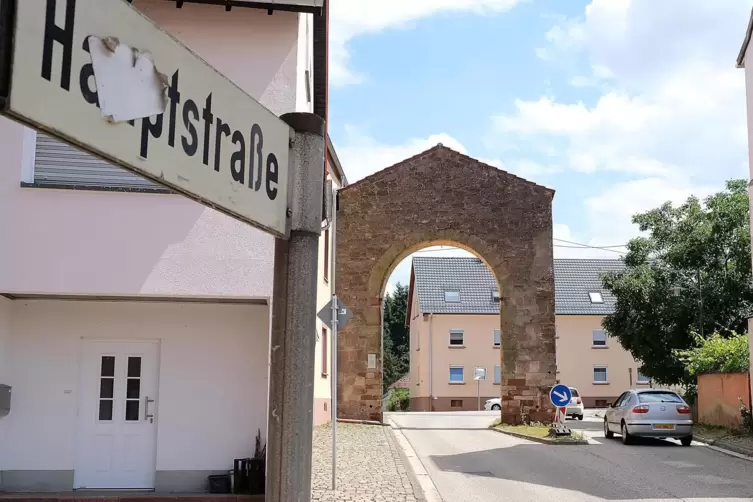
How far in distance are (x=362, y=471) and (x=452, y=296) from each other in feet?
133

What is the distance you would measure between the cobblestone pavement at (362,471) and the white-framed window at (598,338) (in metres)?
34.7

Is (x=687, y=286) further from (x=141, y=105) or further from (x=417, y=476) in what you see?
(x=141, y=105)

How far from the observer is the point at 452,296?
53.5 meters

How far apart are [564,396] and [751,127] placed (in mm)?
7270

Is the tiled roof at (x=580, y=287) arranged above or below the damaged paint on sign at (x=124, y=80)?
above

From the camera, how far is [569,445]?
66.5 ft

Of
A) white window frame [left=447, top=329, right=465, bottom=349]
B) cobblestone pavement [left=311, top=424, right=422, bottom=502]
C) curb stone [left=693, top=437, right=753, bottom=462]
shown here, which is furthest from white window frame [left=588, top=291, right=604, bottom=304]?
cobblestone pavement [left=311, top=424, right=422, bottom=502]

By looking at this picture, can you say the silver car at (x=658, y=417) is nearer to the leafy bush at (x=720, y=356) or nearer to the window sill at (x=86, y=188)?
the leafy bush at (x=720, y=356)

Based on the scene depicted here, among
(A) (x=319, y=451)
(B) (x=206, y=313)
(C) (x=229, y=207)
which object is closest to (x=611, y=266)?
(A) (x=319, y=451)

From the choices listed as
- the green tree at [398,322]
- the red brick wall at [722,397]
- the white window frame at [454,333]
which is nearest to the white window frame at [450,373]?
the white window frame at [454,333]

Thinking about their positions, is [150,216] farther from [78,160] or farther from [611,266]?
[611,266]

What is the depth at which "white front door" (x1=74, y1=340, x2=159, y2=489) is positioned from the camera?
10.4 meters

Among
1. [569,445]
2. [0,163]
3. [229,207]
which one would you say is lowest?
[569,445]

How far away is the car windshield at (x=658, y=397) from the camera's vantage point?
67.3 ft
